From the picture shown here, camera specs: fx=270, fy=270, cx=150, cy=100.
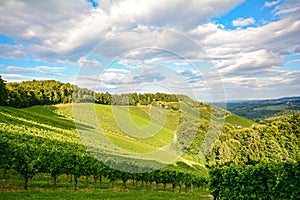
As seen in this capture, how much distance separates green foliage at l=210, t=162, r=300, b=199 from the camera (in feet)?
43.9

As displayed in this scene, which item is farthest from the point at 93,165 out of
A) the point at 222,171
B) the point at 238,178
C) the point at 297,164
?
the point at 297,164

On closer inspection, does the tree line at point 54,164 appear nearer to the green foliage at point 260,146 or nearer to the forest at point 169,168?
the forest at point 169,168

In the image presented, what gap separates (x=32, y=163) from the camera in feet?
69.3

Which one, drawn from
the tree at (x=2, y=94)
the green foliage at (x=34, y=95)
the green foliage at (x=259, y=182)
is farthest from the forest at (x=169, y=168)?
the green foliage at (x=34, y=95)

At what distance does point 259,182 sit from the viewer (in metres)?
15.8

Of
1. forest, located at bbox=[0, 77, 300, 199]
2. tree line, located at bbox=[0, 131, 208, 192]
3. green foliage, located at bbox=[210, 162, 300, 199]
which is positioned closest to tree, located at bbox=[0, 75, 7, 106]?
forest, located at bbox=[0, 77, 300, 199]

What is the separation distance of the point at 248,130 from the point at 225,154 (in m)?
14.5

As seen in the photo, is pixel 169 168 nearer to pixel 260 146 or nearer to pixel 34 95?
pixel 260 146

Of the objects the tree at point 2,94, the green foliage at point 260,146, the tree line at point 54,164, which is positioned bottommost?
the green foliage at point 260,146

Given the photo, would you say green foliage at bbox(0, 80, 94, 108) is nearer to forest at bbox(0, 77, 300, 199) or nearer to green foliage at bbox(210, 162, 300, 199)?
forest at bbox(0, 77, 300, 199)

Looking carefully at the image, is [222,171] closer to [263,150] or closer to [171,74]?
[171,74]

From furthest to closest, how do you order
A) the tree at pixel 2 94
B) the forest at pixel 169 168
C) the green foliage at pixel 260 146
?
the tree at pixel 2 94, the green foliage at pixel 260 146, the forest at pixel 169 168

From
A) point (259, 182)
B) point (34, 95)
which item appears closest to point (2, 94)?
point (34, 95)

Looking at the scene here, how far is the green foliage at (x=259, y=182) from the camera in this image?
13.4 meters
